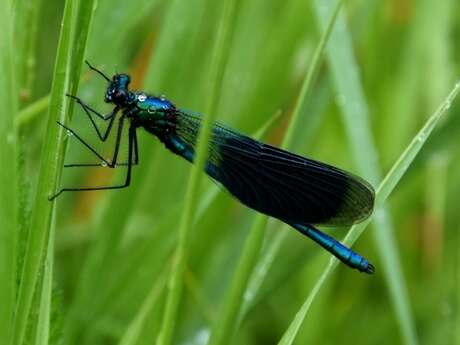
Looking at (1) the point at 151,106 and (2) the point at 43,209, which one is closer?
(2) the point at 43,209

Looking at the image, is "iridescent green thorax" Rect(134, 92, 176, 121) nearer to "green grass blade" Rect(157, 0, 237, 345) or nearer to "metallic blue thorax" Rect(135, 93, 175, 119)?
"metallic blue thorax" Rect(135, 93, 175, 119)

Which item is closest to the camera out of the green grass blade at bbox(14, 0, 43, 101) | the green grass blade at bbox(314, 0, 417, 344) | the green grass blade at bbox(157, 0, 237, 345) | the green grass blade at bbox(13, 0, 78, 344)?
the green grass blade at bbox(157, 0, 237, 345)

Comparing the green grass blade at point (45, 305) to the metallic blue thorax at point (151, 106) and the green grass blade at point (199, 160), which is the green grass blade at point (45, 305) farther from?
the metallic blue thorax at point (151, 106)

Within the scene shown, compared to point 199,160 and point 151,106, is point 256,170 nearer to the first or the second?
point 151,106

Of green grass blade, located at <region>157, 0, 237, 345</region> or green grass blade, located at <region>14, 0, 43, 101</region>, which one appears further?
green grass blade, located at <region>14, 0, 43, 101</region>

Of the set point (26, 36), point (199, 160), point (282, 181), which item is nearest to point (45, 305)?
point (199, 160)

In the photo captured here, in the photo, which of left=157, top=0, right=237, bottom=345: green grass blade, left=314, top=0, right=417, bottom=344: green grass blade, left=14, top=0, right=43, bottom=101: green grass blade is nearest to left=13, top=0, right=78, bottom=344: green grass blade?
left=157, top=0, right=237, bottom=345: green grass blade

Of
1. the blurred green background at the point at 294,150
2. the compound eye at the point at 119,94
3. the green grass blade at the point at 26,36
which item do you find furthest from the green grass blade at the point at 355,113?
the green grass blade at the point at 26,36

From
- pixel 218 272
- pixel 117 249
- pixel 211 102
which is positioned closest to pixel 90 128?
pixel 117 249
